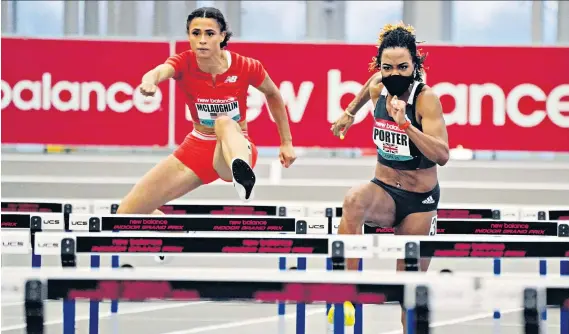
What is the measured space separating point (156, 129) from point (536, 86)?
13.0 feet

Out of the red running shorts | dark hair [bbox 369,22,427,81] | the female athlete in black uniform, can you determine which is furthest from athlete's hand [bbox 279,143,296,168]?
dark hair [bbox 369,22,427,81]

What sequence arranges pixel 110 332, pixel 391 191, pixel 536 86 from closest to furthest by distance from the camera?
pixel 391 191, pixel 110 332, pixel 536 86

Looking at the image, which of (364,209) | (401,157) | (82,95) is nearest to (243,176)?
(364,209)

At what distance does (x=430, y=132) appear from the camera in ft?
18.1

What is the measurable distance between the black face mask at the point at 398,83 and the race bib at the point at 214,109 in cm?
135

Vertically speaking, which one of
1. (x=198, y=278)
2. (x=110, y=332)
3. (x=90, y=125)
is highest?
(x=90, y=125)

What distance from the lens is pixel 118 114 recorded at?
10.9 m

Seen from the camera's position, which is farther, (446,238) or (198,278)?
(446,238)

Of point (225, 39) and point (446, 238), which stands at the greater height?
point (225, 39)

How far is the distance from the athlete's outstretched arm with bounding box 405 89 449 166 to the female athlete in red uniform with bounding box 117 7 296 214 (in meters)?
1.28

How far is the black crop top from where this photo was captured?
564cm

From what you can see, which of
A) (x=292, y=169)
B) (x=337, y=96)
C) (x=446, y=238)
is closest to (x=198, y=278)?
(x=446, y=238)

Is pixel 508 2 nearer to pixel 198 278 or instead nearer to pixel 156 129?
pixel 156 129

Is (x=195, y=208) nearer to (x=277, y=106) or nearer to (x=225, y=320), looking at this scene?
(x=225, y=320)
